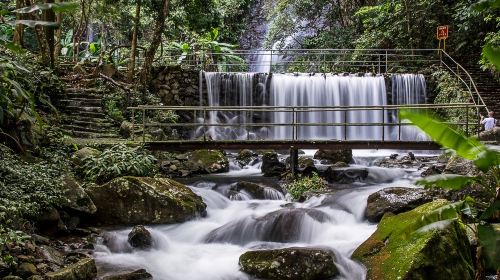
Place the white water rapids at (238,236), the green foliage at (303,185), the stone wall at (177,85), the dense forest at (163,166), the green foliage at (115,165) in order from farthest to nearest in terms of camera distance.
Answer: the stone wall at (177,85)
the green foliage at (303,185)
the green foliage at (115,165)
the white water rapids at (238,236)
the dense forest at (163,166)

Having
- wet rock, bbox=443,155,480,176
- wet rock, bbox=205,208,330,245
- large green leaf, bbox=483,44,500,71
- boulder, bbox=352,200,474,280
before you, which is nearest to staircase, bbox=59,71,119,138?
wet rock, bbox=205,208,330,245

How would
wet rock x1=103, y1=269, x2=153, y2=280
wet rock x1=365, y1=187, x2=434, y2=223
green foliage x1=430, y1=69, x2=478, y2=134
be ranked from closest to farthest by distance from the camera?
wet rock x1=103, y1=269, x2=153, y2=280 → wet rock x1=365, y1=187, x2=434, y2=223 → green foliage x1=430, y1=69, x2=478, y2=134

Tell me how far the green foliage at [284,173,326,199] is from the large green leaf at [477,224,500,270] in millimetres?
7416

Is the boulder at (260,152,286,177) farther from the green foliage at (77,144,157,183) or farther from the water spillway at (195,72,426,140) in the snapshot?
the water spillway at (195,72,426,140)

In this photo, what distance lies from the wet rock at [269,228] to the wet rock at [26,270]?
3173mm

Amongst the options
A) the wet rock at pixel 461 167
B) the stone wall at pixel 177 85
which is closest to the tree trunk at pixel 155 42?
the stone wall at pixel 177 85

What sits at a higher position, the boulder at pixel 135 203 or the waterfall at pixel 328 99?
the waterfall at pixel 328 99

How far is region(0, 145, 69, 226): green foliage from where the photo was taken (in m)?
5.93

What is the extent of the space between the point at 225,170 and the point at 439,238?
26.2ft

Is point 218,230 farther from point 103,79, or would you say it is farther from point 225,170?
point 103,79

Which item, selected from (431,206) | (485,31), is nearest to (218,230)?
(431,206)

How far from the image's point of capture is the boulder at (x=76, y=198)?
24.5ft

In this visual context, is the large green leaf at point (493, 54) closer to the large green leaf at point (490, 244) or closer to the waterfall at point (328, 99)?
the large green leaf at point (490, 244)

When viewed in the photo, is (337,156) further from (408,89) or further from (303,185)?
(408,89)
